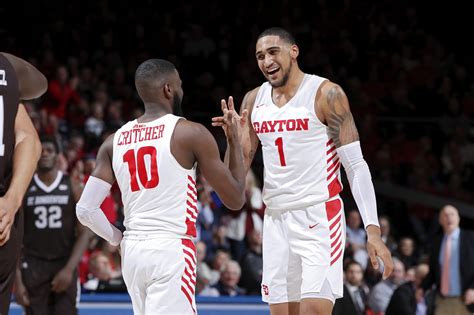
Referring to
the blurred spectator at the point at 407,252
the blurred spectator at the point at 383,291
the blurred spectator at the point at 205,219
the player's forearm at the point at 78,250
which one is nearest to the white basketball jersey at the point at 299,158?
the player's forearm at the point at 78,250

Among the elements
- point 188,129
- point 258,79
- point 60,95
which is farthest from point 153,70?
point 258,79

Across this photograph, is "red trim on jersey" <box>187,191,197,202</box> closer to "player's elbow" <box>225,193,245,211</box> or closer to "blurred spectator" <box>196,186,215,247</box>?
"player's elbow" <box>225,193,245,211</box>

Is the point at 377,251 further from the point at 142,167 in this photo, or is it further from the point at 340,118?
the point at 142,167

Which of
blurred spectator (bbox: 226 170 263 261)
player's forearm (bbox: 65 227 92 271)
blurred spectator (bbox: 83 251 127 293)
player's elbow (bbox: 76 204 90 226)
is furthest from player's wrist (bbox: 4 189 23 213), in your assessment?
blurred spectator (bbox: 226 170 263 261)

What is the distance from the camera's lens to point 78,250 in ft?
25.1

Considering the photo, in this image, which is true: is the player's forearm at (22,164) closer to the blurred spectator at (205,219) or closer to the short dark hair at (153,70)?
the short dark hair at (153,70)

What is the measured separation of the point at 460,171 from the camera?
47.0ft

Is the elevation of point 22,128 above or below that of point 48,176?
above

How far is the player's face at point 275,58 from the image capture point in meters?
5.87

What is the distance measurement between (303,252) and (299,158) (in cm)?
55

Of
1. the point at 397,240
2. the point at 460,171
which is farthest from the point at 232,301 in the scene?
the point at 460,171

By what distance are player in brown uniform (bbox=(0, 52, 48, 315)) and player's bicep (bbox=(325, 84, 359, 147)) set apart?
2.05 metres

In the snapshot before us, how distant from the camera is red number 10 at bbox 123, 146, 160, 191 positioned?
184 inches

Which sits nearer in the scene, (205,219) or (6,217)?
(6,217)
